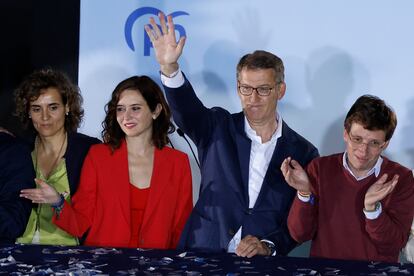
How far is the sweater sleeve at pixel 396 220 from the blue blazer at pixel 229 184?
41cm

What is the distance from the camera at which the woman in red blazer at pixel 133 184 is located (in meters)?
3.32

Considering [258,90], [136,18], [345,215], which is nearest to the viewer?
[345,215]

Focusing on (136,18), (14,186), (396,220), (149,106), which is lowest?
(396,220)

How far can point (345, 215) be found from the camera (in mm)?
3133

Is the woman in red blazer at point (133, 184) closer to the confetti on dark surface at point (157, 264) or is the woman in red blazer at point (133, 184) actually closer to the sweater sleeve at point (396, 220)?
the confetti on dark surface at point (157, 264)

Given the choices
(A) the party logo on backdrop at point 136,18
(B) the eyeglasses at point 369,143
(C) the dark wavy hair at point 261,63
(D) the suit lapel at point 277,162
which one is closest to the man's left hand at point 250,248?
(D) the suit lapel at point 277,162

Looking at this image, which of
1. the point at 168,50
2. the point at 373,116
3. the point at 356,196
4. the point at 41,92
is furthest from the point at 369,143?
the point at 41,92

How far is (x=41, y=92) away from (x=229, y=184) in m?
1.02

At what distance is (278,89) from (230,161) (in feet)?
1.23

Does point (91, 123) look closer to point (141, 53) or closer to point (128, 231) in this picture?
point (141, 53)

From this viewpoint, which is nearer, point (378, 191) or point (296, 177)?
point (378, 191)

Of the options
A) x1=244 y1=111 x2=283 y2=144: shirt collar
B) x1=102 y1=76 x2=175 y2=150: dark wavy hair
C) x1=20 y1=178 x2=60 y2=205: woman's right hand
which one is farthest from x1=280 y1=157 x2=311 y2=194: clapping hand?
x1=20 y1=178 x2=60 y2=205: woman's right hand

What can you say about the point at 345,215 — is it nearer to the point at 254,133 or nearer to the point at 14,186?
the point at 254,133

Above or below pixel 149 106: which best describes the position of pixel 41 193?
below
